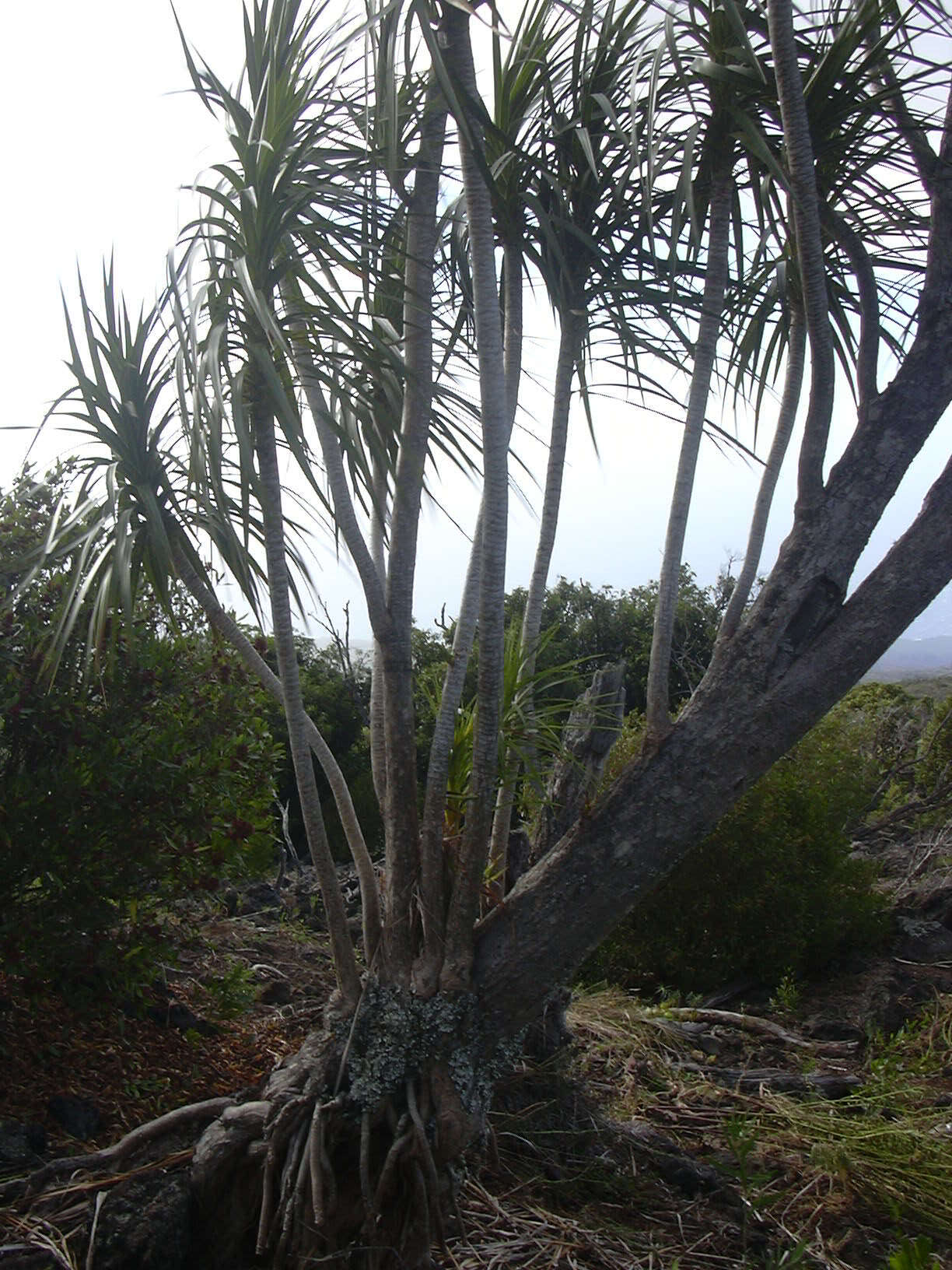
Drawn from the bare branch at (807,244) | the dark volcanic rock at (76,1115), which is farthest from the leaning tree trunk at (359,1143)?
the bare branch at (807,244)

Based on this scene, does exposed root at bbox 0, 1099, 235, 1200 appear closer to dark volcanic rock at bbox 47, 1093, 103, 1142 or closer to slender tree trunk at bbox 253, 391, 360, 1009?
dark volcanic rock at bbox 47, 1093, 103, 1142

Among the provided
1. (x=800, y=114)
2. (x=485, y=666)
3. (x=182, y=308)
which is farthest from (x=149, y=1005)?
(x=800, y=114)

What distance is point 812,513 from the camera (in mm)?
2635

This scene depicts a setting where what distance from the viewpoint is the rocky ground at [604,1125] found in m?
2.63

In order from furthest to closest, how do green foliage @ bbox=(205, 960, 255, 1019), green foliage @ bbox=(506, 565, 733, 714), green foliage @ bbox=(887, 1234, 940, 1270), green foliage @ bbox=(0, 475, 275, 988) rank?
green foliage @ bbox=(506, 565, 733, 714)
green foliage @ bbox=(205, 960, 255, 1019)
green foliage @ bbox=(0, 475, 275, 988)
green foliage @ bbox=(887, 1234, 940, 1270)

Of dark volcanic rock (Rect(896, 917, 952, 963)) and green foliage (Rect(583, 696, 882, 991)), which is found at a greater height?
green foliage (Rect(583, 696, 882, 991))

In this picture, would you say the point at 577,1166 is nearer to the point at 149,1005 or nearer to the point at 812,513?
the point at 149,1005

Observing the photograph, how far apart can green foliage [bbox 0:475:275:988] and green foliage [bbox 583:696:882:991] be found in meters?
2.75

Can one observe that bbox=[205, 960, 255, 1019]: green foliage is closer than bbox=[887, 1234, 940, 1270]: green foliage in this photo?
No

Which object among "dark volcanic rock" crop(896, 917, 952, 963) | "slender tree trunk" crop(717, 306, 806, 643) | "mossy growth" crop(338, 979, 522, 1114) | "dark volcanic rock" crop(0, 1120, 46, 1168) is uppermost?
"slender tree trunk" crop(717, 306, 806, 643)

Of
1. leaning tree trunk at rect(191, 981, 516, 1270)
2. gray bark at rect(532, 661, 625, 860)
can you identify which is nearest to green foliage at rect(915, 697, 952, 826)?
gray bark at rect(532, 661, 625, 860)

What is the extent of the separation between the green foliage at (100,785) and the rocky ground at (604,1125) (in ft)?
0.86

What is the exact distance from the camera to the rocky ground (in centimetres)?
263

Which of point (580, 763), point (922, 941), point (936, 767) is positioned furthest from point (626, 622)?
point (580, 763)
